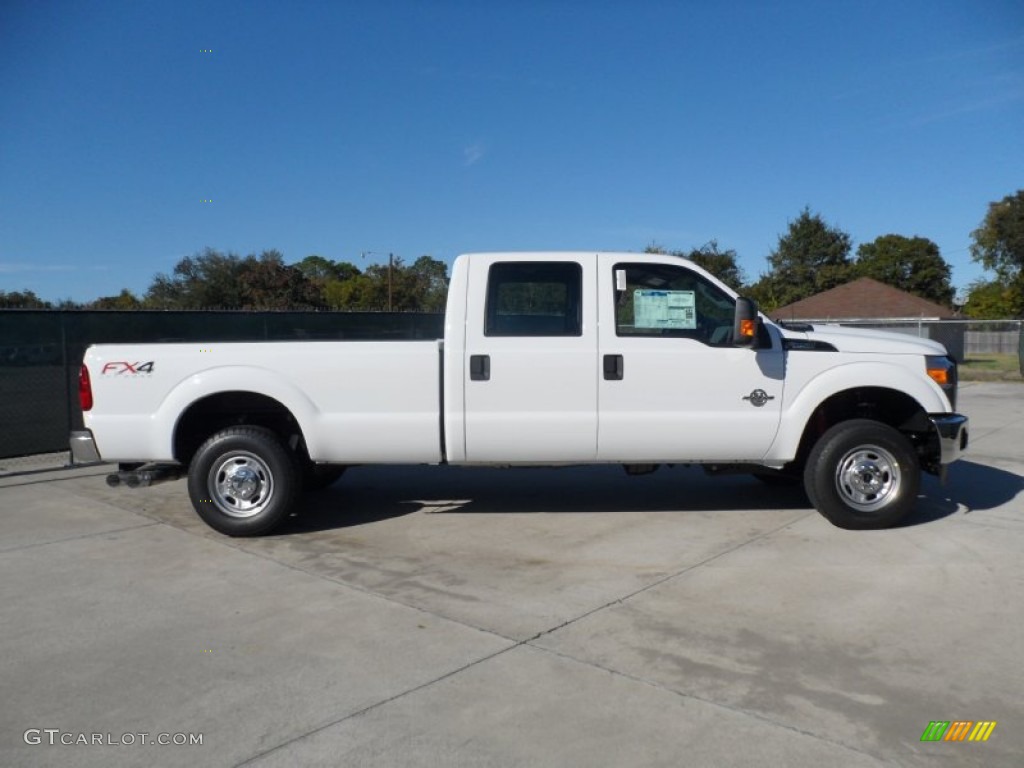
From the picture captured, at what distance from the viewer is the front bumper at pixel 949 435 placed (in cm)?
582

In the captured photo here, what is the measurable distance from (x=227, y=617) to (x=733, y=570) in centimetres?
316

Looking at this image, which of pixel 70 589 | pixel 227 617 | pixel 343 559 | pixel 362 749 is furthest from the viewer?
pixel 343 559

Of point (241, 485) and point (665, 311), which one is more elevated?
point (665, 311)

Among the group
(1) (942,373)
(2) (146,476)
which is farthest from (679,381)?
(2) (146,476)

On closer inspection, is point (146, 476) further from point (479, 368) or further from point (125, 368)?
point (479, 368)

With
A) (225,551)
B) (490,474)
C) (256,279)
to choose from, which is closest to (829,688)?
(225,551)

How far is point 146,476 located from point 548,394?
3.16m

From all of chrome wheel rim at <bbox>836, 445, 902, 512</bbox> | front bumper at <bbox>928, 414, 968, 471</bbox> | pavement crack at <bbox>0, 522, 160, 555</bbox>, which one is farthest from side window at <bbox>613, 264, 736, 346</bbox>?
pavement crack at <bbox>0, 522, 160, 555</bbox>

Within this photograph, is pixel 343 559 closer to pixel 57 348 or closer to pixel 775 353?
pixel 775 353

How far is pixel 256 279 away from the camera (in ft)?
163

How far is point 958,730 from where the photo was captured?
123 inches

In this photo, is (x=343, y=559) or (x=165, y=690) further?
(x=343, y=559)

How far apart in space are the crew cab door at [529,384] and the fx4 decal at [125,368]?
2.38 m

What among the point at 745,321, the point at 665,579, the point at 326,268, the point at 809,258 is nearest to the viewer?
the point at 665,579
